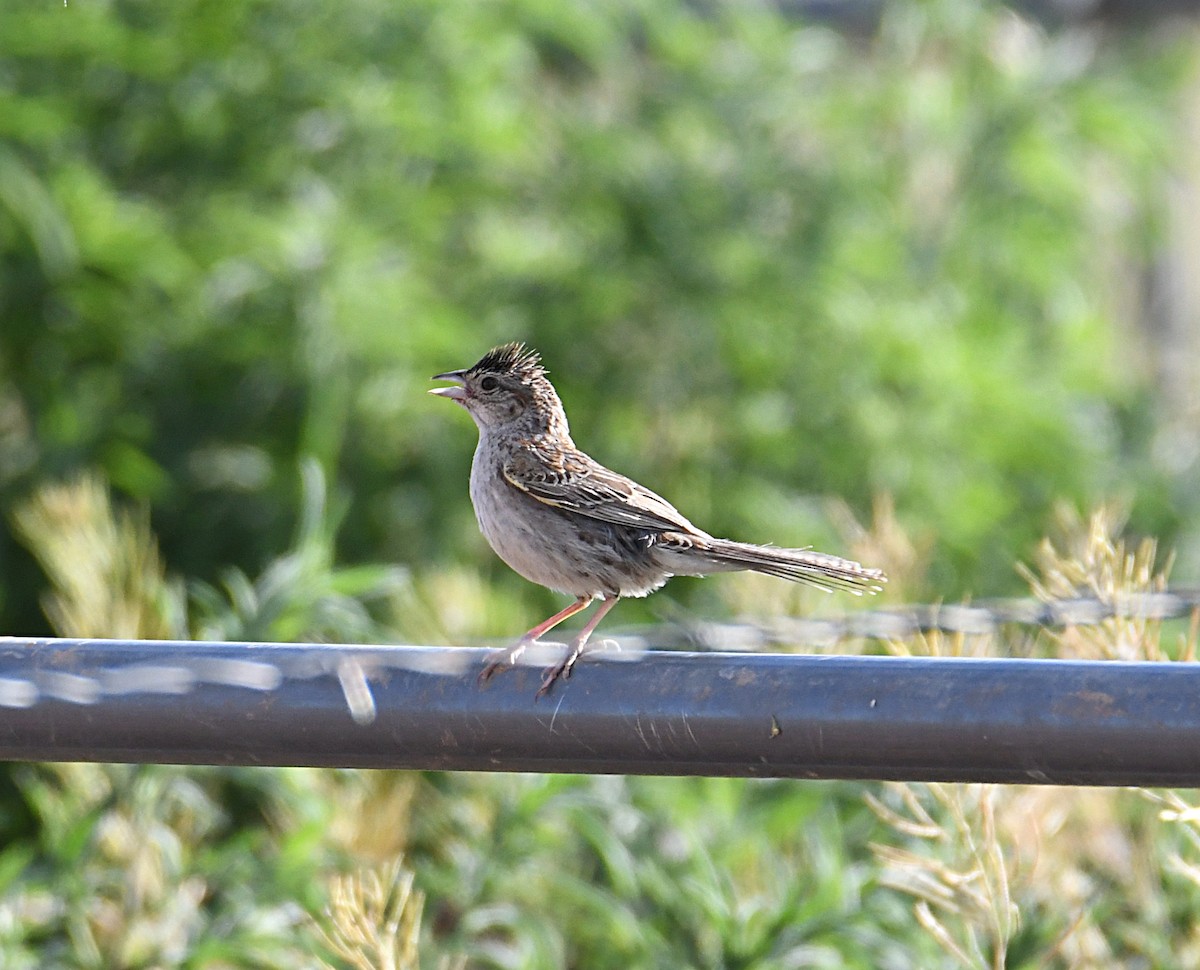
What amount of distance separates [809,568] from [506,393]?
55.0 inches

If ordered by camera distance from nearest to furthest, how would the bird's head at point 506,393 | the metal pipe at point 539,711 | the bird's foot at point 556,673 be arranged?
the metal pipe at point 539,711 → the bird's foot at point 556,673 → the bird's head at point 506,393

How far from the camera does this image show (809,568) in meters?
3.24

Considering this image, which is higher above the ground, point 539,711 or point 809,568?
point 539,711

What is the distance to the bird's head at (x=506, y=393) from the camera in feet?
14.3

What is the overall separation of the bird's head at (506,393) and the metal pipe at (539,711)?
203 centimetres

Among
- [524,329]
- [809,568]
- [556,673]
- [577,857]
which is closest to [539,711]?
[556,673]

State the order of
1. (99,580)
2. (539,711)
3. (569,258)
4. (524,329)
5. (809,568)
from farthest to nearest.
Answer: (569,258)
(524,329)
(99,580)
(809,568)
(539,711)

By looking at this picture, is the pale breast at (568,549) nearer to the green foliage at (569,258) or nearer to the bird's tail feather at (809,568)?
the bird's tail feather at (809,568)

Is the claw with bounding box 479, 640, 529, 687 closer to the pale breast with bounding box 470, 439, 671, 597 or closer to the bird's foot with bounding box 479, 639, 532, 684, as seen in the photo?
the bird's foot with bounding box 479, 639, 532, 684

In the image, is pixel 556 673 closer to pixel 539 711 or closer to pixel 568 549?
pixel 539 711

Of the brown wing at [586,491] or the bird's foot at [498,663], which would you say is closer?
the bird's foot at [498,663]

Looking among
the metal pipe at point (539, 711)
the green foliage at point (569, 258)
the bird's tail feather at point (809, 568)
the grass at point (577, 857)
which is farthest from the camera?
the green foliage at point (569, 258)

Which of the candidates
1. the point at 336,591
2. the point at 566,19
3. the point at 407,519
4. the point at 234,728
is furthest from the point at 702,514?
the point at 234,728

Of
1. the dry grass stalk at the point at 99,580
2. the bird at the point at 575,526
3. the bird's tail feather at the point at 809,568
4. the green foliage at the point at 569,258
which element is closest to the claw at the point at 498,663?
the bird's tail feather at the point at 809,568
